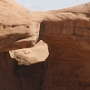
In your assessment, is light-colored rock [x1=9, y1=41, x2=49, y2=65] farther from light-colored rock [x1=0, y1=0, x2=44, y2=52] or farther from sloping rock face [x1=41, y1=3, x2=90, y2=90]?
light-colored rock [x1=0, y1=0, x2=44, y2=52]

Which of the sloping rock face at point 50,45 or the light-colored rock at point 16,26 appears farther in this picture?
the sloping rock face at point 50,45

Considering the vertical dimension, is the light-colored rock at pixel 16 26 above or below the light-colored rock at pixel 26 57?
above

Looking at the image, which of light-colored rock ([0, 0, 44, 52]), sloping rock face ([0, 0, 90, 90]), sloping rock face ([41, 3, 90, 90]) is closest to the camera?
light-colored rock ([0, 0, 44, 52])

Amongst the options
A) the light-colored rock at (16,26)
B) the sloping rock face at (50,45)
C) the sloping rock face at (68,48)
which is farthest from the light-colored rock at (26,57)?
the light-colored rock at (16,26)

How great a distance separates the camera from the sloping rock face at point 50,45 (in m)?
4.59

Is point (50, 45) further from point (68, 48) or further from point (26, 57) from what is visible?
point (26, 57)

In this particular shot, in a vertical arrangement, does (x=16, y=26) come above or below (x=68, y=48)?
above

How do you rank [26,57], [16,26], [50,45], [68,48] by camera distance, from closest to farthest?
1. [16,26]
2. [68,48]
3. [50,45]
4. [26,57]

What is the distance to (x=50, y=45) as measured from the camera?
686 centimetres

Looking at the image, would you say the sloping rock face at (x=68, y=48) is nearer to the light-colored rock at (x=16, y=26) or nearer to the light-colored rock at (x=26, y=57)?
the light-colored rock at (x=16, y=26)

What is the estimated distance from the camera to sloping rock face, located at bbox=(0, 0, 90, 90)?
15.1ft

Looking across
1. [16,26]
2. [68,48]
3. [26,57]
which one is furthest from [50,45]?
[16,26]

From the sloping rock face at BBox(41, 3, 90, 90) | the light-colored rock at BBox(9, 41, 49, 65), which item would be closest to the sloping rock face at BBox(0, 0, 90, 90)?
the sloping rock face at BBox(41, 3, 90, 90)

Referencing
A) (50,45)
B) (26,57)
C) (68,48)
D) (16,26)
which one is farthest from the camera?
(26,57)
